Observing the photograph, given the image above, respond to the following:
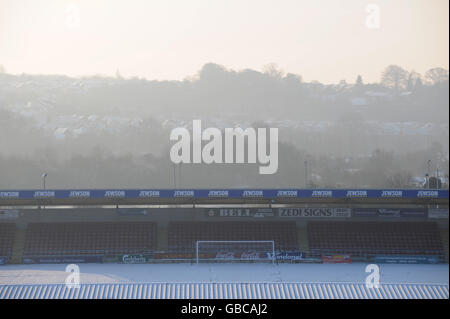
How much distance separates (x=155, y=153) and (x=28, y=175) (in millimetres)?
28026

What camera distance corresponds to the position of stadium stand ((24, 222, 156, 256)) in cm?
4362

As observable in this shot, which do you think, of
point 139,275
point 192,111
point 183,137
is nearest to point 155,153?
point 183,137

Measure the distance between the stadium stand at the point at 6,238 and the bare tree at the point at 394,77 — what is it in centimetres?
15710

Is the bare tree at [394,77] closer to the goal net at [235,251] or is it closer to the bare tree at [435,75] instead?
the bare tree at [435,75]

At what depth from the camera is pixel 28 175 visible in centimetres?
10675

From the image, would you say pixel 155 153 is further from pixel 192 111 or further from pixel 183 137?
pixel 192 111

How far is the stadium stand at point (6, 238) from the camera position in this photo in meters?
43.4
